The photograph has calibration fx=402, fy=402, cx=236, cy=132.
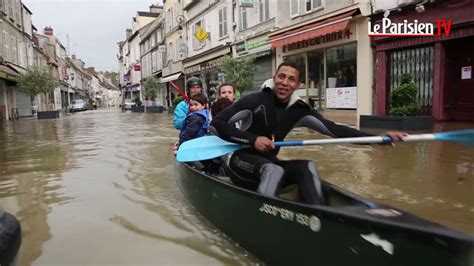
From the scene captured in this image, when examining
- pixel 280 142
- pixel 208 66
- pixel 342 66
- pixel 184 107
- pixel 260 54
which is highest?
pixel 208 66

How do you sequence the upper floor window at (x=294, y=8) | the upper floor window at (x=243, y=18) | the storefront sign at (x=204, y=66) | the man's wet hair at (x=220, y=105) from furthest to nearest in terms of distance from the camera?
1. the storefront sign at (x=204, y=66)
2. the upper floor window at (x=243, y=18)
3. the upper floor window at (x=294, y=8)
4. the man's wet hair at (x=220, y=105)

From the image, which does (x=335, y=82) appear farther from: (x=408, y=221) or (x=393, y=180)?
(x=408, y=221)

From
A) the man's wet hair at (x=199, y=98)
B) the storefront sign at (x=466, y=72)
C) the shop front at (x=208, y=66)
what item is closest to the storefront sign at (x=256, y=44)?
the shop front at (x=208, y=66)

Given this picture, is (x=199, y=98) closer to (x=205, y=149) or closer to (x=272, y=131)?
(x=205, y=149)

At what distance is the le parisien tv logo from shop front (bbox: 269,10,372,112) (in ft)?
1.93

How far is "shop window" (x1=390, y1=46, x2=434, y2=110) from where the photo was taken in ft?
38.0

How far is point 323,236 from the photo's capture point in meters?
2.34

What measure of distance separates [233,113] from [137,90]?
5396 cm

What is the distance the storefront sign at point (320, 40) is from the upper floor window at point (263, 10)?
1995 millimetres

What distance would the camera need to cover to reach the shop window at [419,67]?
11.6 metres

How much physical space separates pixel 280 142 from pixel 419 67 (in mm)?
10026

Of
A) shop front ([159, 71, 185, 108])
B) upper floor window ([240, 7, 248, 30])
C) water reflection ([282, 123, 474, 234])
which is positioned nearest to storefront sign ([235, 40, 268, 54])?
upper floor window ([240, 7, 248, 30])

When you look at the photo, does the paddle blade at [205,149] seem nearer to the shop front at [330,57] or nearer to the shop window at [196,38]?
the shop front at [330,57]

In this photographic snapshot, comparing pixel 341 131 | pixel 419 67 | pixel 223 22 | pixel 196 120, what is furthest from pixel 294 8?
pixel 341 131
